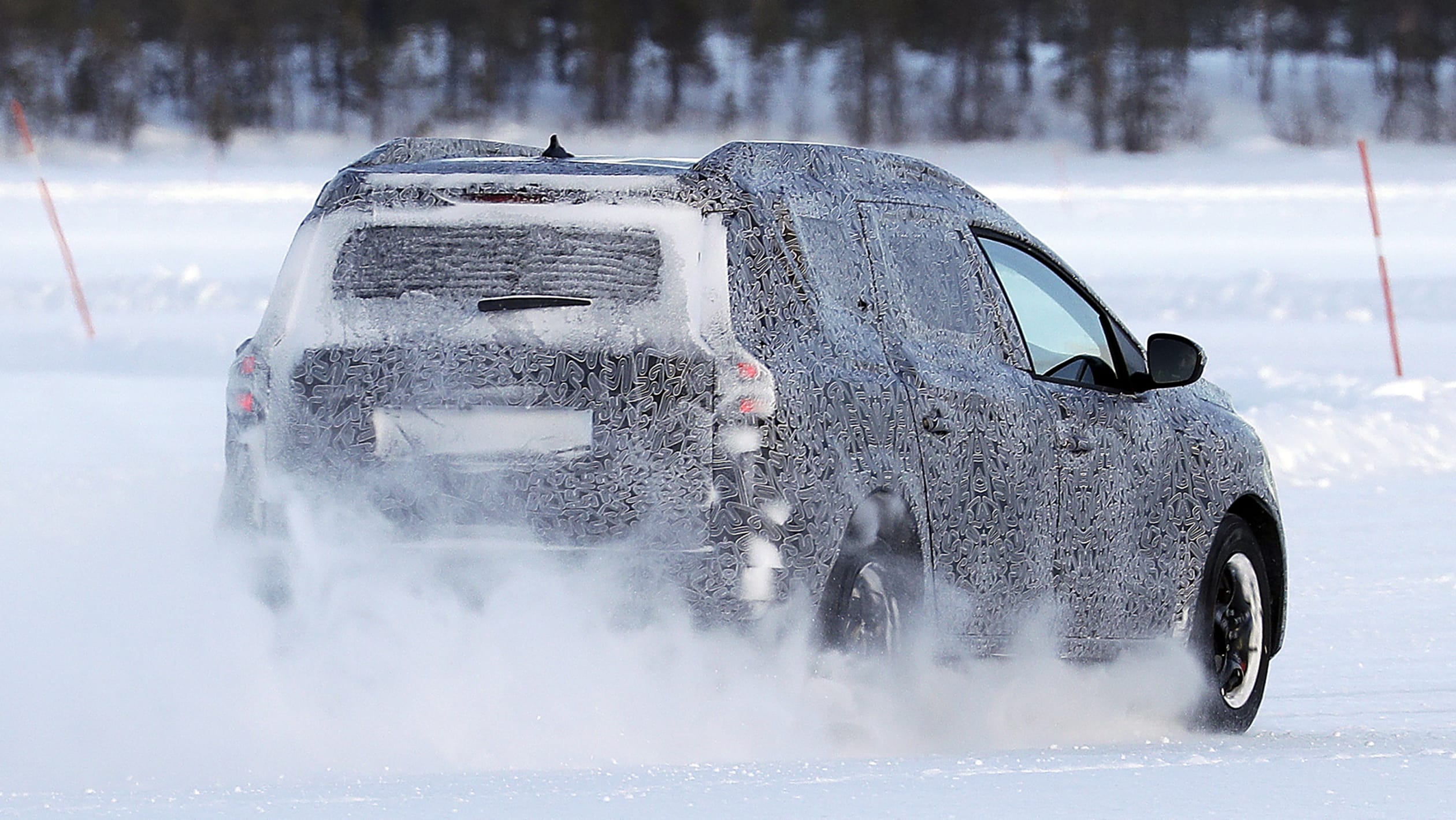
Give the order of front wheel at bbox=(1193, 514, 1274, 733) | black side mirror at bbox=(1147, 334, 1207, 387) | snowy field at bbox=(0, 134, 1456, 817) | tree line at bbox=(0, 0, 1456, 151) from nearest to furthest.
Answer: snowy field at bbox=(0, 134, 1456, 817) → black side mirror at bbox=(1147, 334, 1207, 387) → front wheel at bbox=(1193, 514, 1274, 733) → tree line at bbox=(0, 0, 1456, 151)

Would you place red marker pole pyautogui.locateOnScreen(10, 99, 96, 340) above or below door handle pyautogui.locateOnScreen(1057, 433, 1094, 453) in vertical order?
below

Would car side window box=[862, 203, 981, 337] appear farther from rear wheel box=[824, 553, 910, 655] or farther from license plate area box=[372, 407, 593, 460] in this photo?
license plate area box=[372, 407, 593, 460]

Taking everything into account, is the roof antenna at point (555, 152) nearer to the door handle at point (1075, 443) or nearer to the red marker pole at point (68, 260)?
the door handle at point (1075, 443)

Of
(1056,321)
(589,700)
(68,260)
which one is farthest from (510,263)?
(68,260)

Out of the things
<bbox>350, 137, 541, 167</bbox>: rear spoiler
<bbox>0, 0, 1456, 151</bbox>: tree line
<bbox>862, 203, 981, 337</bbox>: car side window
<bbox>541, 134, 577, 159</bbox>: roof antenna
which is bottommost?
<bbox>0, 0, 1456, 151</bbox>: tree line

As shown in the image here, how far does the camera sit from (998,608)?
5.91 metres

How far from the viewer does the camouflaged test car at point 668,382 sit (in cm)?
500

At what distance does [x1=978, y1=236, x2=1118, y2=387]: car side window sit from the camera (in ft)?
20.7

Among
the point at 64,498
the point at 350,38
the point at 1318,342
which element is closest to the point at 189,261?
the point at 1318,342

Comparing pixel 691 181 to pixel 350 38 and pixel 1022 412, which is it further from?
pixel 350 38

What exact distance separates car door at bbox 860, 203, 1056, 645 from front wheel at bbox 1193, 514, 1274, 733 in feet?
2.76

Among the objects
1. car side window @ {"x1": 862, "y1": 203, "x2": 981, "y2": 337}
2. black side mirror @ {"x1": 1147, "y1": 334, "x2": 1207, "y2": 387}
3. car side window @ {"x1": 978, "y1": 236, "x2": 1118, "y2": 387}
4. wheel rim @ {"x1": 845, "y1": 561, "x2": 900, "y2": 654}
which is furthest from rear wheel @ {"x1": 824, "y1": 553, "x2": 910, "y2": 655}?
black side mirror @ {"x1": 1147, "y1": 334, "x2": 1207, "y2": 387}

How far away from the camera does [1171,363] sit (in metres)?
6.29

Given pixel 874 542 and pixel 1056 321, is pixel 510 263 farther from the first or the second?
pixel 1056 321
